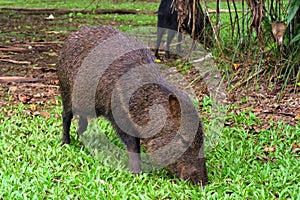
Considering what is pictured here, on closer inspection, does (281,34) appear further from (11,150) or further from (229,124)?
(11,150)

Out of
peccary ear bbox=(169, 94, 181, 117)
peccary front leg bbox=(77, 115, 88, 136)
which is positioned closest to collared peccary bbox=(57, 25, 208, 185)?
peccary ear bbox=(169, 94, 181, 117)

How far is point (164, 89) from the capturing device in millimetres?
4121

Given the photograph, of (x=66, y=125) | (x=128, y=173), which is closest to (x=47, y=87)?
(x=66, y=125)

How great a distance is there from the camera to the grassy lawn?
13.0ft

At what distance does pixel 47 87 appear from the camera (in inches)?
270

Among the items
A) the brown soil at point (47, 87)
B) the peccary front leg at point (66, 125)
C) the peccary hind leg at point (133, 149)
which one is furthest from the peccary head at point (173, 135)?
the brown soil at point (47, 87)

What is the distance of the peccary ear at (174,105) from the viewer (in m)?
3.84

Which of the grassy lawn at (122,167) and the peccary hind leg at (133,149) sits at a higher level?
the peccary hind leg at (133,149)

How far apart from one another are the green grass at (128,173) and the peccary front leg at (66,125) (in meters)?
0.09

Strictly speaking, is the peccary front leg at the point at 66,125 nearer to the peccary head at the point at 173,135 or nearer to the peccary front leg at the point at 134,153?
the peccary front leg at the point at 134,153

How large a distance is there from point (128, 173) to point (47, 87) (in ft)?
9.46

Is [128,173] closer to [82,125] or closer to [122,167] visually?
[122,167]

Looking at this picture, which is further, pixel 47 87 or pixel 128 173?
pixel 47 87

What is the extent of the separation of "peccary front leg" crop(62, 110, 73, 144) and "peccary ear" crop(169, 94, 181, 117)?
1345 millimetres
